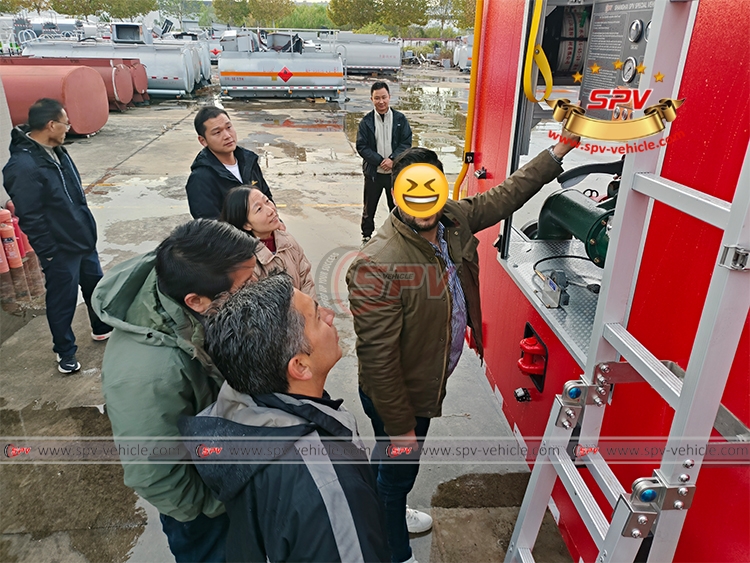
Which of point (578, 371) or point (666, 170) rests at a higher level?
point (666, 170)

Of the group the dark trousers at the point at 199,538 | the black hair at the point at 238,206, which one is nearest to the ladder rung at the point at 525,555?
the dark trousers at the point at 199,538

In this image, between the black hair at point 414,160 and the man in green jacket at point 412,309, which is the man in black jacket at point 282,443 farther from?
the black hair at point 414,160

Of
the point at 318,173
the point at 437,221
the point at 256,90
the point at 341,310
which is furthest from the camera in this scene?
the point at 256,90

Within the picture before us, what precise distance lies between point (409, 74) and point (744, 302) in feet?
95.1

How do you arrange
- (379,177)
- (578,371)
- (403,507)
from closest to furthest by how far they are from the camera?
1. (578,371)
2. (403,507)
3. (379,177)

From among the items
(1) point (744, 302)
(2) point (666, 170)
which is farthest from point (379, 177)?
(1) point (744, 302)

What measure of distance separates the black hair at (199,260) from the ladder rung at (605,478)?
1251mm

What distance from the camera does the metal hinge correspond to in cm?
104

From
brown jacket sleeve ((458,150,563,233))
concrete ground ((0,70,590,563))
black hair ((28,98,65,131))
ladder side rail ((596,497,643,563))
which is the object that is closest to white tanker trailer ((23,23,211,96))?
concrete ground ((0,70,590,563))

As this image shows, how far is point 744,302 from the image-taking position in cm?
108

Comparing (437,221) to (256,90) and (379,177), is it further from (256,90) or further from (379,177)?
(256,90)

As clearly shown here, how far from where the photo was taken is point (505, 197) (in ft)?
7.84

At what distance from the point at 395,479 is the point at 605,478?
0.97 metres

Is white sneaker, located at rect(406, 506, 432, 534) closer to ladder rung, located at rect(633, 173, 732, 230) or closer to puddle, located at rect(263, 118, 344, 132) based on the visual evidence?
ladder rung, located at rect(633, 173, 732, 230)
